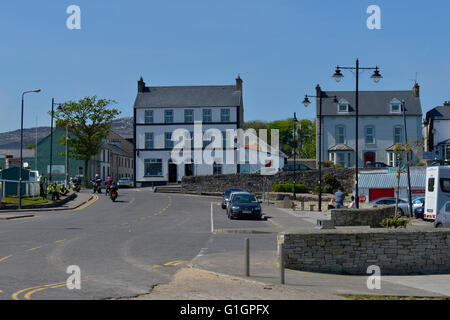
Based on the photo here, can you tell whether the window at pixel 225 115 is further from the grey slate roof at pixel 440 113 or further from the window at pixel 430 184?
the window at pixel 430 184

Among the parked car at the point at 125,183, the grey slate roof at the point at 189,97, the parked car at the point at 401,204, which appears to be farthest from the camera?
the grey slate roof at the point at 189,97

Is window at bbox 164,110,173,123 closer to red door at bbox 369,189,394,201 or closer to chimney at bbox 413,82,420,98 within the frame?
chimney at bbox 413,82,420,98

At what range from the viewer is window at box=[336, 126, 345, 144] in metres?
72.9

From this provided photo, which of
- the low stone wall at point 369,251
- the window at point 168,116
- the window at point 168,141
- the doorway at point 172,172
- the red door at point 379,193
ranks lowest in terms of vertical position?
the low stone wall at point 369,251

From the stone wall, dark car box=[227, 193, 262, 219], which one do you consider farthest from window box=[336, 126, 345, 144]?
dark car box=[227, 193, 262, 219]

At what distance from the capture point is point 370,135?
7288 cm

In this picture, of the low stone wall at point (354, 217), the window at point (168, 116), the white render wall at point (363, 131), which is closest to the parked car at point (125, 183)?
the window at point (168, 116)

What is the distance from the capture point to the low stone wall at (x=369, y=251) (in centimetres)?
1456

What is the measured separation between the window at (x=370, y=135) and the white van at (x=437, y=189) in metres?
38.5

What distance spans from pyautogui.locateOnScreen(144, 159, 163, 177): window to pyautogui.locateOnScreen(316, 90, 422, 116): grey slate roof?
22.7m

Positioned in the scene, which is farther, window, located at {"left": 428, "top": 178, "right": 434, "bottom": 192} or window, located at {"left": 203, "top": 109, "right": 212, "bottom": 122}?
window, located at {"left": 203, "top": 109, "right": 212, "bottom": 122}

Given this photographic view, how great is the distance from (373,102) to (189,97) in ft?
83.6

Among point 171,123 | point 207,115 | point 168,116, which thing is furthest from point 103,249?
point 168,116
